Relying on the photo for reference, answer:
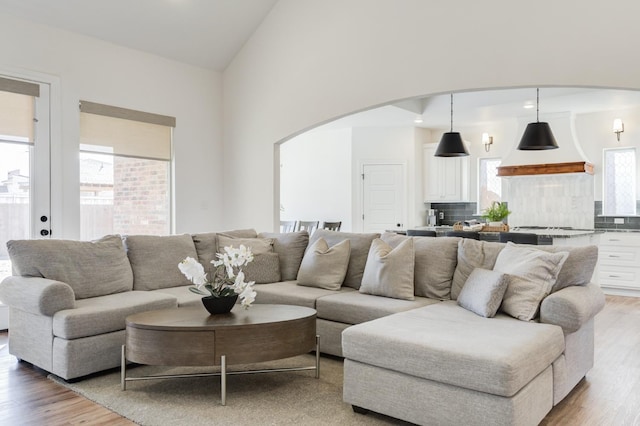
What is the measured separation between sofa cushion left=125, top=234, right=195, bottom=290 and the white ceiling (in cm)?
233

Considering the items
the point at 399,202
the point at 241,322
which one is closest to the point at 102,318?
the point at 241,322

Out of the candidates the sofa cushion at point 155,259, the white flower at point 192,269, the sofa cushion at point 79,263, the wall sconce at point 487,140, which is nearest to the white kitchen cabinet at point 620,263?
the wall sconce at point 487,140

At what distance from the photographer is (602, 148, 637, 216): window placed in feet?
24.5

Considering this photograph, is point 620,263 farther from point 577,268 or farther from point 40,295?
point 40,295

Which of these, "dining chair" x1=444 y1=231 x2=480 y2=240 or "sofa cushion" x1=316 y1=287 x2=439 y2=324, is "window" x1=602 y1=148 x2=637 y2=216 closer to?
"dining chair" x1=444 y1=231 x2=480 y2=240

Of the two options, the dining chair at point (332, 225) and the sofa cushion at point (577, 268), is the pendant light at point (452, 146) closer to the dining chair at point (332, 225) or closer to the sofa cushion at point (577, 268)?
the dining chair at point (332, 225)

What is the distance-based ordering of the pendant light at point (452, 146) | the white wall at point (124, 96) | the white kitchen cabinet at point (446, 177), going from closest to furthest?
the white wall at point (124, 96) → the pendant light at point (452, 146) → the white kitchen cabinet at point (446, 177)

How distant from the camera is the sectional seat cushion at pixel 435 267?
3.79m

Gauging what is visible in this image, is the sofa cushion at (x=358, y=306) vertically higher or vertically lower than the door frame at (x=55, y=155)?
lower

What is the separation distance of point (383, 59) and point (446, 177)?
424 centimetres

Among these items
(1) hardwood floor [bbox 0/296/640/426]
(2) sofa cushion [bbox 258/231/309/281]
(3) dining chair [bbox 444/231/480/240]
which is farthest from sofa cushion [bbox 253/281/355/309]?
(3) dining chair [bbox 444/231/480/240]

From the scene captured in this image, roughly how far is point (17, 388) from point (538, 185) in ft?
24.7

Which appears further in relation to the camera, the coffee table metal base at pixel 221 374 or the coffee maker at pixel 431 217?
the coffee maker at pixel 431 217

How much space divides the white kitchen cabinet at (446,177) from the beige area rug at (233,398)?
19.3 ft
